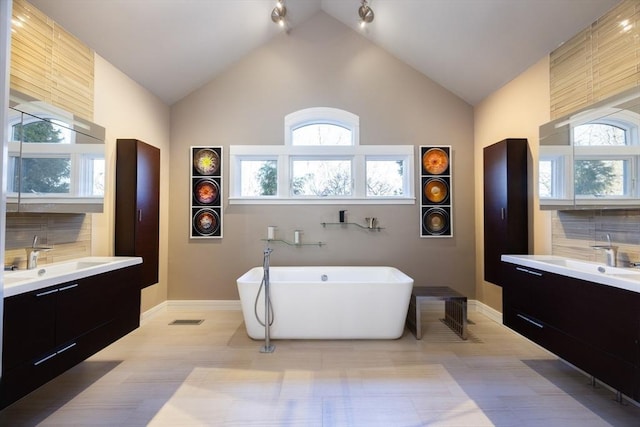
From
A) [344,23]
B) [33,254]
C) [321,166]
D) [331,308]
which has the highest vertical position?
[344,23]

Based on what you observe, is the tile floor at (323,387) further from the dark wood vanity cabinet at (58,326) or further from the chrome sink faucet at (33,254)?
the chrome sink faucet at (33,254)

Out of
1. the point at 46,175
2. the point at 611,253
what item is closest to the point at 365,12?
the point at 611,253

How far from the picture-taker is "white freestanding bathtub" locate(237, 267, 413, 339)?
9.11ft

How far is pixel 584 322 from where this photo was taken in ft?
5.77

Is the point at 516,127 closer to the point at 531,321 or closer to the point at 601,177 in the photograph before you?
the point at 601,177

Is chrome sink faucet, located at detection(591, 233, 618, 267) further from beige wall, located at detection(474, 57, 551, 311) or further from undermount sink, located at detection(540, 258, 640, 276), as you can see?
beige wall, located at detection(474, 57, 551, 311)

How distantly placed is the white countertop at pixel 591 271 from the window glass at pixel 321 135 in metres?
2.35

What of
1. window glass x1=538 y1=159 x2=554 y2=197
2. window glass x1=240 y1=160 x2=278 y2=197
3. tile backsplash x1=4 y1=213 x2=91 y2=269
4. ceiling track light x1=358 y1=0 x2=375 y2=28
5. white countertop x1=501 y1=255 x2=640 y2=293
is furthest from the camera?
window glass x1=240 y1=160 x2=278 y2=197

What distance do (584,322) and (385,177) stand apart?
2.54 metres

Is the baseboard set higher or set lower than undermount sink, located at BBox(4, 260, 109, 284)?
lower

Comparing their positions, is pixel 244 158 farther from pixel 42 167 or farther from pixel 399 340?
pixel 399 340

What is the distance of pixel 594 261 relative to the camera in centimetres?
232

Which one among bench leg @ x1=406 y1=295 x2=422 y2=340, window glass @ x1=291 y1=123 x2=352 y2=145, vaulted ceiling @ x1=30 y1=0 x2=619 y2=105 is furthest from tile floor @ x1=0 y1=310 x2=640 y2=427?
vaulted ceiling @ x1=30 y1=0 x2=619 y2=105

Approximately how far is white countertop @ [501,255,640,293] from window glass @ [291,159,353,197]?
2.06 meters
